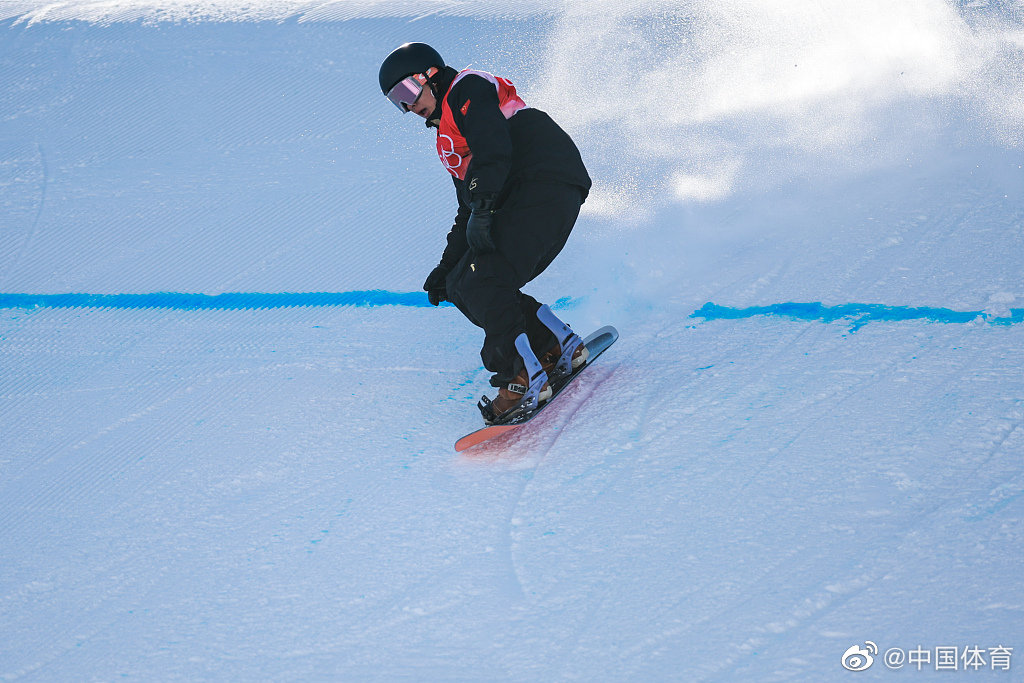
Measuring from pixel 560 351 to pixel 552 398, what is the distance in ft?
0.58

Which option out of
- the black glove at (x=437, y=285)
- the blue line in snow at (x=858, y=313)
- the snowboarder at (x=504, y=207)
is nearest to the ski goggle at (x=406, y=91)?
the snowboarder at (x=504, y=207)

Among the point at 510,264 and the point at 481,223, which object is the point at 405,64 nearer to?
the point at 481,223

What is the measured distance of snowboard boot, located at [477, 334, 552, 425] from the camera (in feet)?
7.85

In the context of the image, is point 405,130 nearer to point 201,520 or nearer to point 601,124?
point 601,124

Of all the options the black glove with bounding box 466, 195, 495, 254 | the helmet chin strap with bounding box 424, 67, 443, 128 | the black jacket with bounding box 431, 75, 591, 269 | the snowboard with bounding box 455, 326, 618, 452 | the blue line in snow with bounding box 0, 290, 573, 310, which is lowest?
the snowboard with bounding box 455, 326, 618, 452

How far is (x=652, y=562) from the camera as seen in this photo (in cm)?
179

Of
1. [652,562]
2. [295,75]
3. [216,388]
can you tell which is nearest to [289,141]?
[295,75]

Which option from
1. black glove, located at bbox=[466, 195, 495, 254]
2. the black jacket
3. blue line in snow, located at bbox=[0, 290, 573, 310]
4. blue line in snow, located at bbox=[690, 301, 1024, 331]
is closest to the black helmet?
the black jacket

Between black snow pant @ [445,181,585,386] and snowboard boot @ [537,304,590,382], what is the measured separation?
20 centimetres

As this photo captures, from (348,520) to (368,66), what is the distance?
317cm

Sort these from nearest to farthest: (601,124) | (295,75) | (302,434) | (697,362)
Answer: (302,434) → (697,362) → (601,124) → (295,75)

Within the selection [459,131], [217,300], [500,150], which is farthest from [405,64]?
[217,300]

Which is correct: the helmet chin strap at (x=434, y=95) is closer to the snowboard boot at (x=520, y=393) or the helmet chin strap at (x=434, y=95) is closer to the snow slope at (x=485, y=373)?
the snowboard boot at (x=520, y=393)

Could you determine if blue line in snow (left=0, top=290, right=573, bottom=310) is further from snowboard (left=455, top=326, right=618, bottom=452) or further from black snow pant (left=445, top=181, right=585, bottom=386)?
black snow pant (left=445, top=181, right=585, bottom=386)
